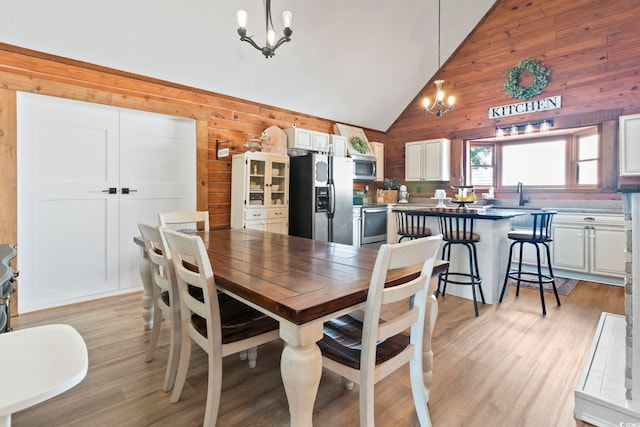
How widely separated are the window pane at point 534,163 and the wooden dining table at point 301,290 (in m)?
4.33

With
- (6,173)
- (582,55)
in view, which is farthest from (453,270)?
(6,173)

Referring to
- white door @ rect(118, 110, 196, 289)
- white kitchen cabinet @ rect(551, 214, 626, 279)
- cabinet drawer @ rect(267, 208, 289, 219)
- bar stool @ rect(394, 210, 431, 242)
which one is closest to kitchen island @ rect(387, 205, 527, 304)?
bar stool @ rect(394, 210, 431, 242)

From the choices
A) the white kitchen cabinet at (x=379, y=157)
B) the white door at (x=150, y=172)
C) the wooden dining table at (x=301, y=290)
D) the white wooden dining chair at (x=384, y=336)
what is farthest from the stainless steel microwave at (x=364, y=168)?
the white wooden dining chair at (x=384, y=336)

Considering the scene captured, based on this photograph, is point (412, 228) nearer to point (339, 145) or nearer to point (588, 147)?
point (339, 145)

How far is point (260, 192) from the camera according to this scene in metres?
4.27

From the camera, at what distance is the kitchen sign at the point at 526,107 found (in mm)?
4504

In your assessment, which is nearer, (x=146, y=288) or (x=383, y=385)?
(x=383, y=385)

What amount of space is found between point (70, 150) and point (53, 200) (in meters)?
0.52

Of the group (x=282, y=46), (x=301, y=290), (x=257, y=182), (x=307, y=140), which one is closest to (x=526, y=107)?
(x=307, y=140)

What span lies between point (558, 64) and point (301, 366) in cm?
553

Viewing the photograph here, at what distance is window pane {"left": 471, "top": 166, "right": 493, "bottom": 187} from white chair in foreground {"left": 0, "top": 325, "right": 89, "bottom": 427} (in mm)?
5797

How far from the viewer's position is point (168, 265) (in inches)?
67.0

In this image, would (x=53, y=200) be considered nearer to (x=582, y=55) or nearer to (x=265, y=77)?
(x=265, y=77)

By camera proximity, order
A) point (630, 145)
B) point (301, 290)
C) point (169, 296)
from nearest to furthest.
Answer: point (301, 290), point (169, 296), point (630, 145)
